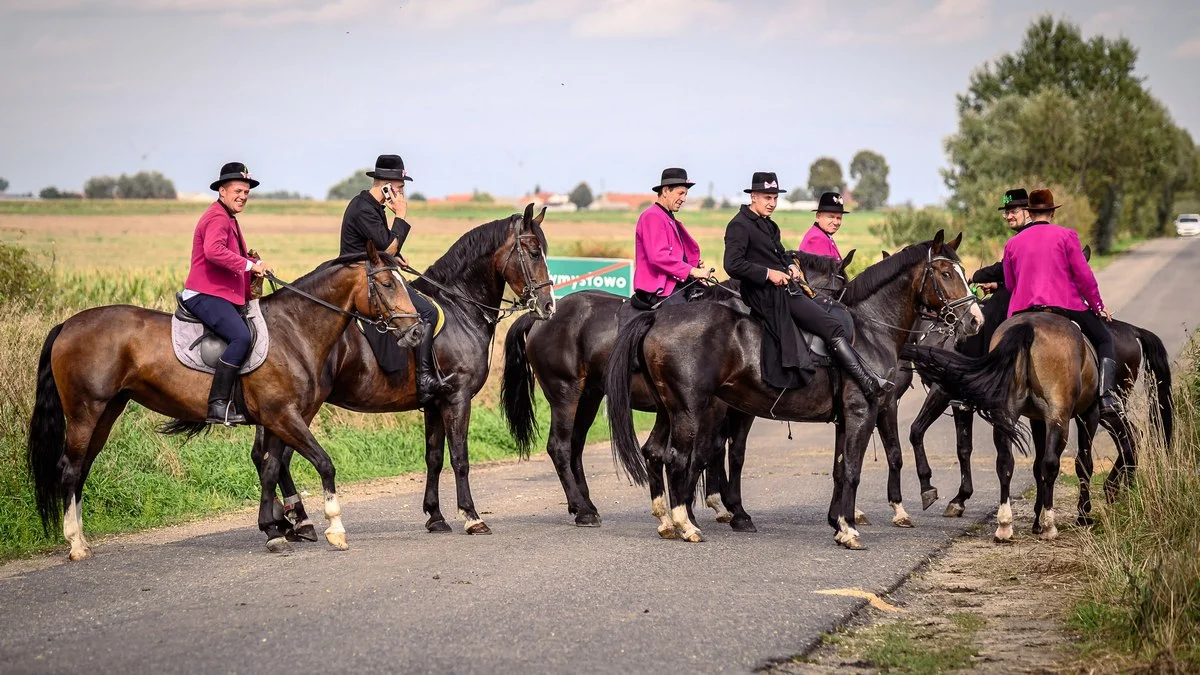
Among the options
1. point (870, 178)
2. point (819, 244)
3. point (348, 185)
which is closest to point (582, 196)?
point (348, 185)

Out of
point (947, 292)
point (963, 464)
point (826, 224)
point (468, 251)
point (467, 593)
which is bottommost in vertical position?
point (963, 464)

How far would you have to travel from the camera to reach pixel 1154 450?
9500 millimetres

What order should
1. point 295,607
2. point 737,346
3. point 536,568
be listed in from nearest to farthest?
1. point 295,607
2. point 536,568
3. point 737,346

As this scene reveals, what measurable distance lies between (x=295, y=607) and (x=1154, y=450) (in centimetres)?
615

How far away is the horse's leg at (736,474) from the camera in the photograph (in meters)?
11.2

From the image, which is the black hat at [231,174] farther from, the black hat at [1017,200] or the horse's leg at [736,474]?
the black hat at [1017,200]

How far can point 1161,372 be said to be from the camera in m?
11.6

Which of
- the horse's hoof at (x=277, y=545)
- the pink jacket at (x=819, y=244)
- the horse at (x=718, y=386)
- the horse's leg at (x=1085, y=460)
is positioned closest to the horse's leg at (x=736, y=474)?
the horse at (x=718, y=386)

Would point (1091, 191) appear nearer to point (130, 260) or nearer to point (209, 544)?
point (130, 260)

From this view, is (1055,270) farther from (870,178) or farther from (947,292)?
(870,178)

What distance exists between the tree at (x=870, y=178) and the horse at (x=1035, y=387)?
16367 centimetres

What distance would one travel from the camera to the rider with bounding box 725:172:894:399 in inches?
412

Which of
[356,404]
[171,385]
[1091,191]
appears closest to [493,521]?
[356,404]

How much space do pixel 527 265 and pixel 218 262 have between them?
282 cm
